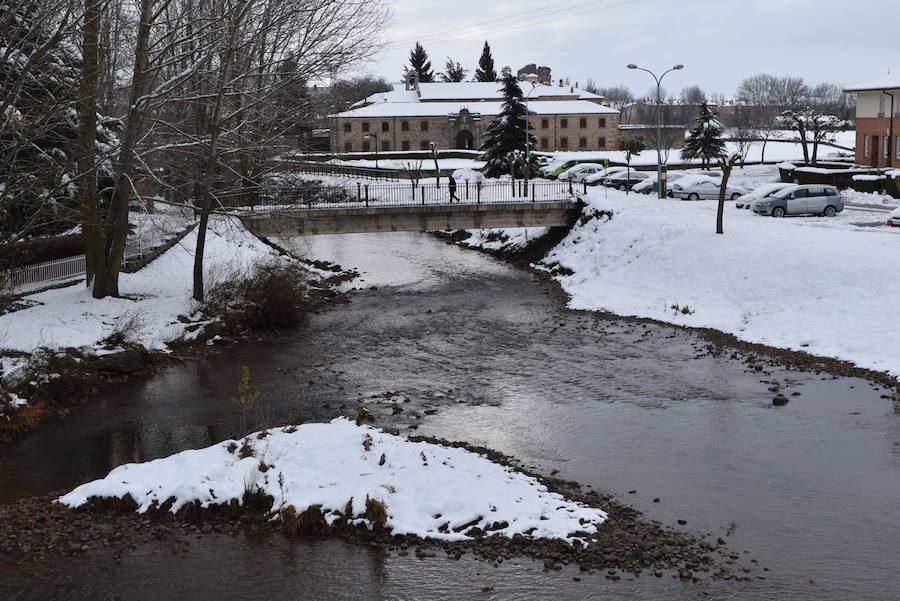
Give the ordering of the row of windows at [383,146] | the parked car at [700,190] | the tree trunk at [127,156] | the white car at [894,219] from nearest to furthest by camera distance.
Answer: the tree trunk at [127,156]
the white car at [894,219]
the parked car at [700,190]
the row of windows at [383,146]

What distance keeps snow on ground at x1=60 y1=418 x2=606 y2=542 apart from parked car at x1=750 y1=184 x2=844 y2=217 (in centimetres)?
3014

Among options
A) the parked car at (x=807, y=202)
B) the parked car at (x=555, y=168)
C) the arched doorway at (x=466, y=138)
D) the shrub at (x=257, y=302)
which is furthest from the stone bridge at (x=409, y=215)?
the arched doorway at (x=466, y=138)

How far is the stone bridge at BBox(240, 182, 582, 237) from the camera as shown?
3734 centimetres

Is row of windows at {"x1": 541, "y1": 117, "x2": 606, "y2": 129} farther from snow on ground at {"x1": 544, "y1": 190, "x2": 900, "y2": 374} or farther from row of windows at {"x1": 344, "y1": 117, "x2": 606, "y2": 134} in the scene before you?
snow on ground at {"x1": 544, "y1": 190, "x2": 900, "y2": 374}

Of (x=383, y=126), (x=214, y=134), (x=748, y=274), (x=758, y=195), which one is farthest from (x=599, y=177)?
(x=383, y=126)

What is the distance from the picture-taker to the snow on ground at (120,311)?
75.0 feet

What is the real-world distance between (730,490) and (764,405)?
5.33 m

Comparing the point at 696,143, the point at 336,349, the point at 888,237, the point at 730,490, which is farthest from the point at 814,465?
the point at 696,143

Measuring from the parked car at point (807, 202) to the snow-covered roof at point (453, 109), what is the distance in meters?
55.6

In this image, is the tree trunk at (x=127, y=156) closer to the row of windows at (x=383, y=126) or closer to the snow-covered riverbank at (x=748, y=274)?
the snow-covered riverbank at (x=748, y=274)

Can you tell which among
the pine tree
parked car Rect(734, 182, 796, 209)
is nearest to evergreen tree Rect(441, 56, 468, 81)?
the pine tree

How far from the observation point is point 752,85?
15500cm

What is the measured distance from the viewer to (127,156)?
24.5m

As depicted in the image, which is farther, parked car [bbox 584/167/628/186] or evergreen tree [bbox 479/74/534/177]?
evergreen tree [bbox 479/74/534/177]
